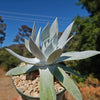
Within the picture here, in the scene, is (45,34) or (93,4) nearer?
(45,34)

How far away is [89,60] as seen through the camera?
2.25 meters

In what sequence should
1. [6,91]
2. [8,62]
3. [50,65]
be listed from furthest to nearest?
[8,62] → [6,91] → [50,65]

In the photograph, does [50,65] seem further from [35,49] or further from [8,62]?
[8,62]

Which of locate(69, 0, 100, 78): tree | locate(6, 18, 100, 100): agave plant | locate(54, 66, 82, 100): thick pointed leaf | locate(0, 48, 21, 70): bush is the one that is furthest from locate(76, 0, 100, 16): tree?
locate(0, 48, 21, 70): bush

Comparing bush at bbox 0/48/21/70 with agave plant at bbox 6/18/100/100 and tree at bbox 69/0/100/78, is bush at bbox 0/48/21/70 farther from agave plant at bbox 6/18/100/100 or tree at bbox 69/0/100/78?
agave plant at bbox 6/18/100/100

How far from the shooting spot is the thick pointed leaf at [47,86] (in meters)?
0.39

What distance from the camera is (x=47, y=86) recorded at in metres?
0.42

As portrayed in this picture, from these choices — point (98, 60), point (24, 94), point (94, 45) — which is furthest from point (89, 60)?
point (24, 94)

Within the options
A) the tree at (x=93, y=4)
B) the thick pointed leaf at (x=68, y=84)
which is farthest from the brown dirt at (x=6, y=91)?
the tree at (x=93, y=4)

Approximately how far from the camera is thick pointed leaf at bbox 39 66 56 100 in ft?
1.29

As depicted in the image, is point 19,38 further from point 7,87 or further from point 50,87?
point 50,87

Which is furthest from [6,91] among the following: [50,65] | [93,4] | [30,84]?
[93,4]

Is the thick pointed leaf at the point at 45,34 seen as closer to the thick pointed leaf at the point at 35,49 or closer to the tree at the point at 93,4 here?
the thick pointed leaf at the point at 35,49

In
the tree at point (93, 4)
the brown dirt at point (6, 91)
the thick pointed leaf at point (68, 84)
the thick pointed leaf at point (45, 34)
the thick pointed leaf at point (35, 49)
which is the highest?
the tree at point (93, 4)
